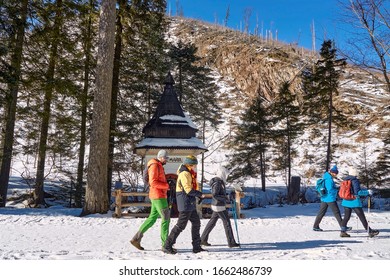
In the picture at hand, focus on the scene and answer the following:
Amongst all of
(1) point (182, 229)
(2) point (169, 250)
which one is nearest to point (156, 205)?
(1) point (182, 229)

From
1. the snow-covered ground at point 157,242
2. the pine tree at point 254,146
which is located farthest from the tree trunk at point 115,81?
the pine tree at point 254,146

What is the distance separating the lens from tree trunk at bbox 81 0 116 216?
11.4 meters

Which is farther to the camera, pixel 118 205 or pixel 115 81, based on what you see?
pixel 115 81

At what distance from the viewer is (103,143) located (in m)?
11.6

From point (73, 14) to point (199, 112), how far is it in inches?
502

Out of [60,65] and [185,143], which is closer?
[185,143]

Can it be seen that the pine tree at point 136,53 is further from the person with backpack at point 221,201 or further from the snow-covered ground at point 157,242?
the person with backpack at point 221,201

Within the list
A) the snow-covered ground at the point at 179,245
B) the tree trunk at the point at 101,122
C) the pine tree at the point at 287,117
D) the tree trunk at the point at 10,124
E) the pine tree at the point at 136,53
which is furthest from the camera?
the pine tree at the point at 287,117

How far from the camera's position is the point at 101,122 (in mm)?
11594

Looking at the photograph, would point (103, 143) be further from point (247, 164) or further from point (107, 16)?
point (247, 164)

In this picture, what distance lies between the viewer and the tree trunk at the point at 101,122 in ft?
37.4

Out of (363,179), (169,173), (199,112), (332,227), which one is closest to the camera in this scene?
(332,227)

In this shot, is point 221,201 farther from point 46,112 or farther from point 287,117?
point 287,117
